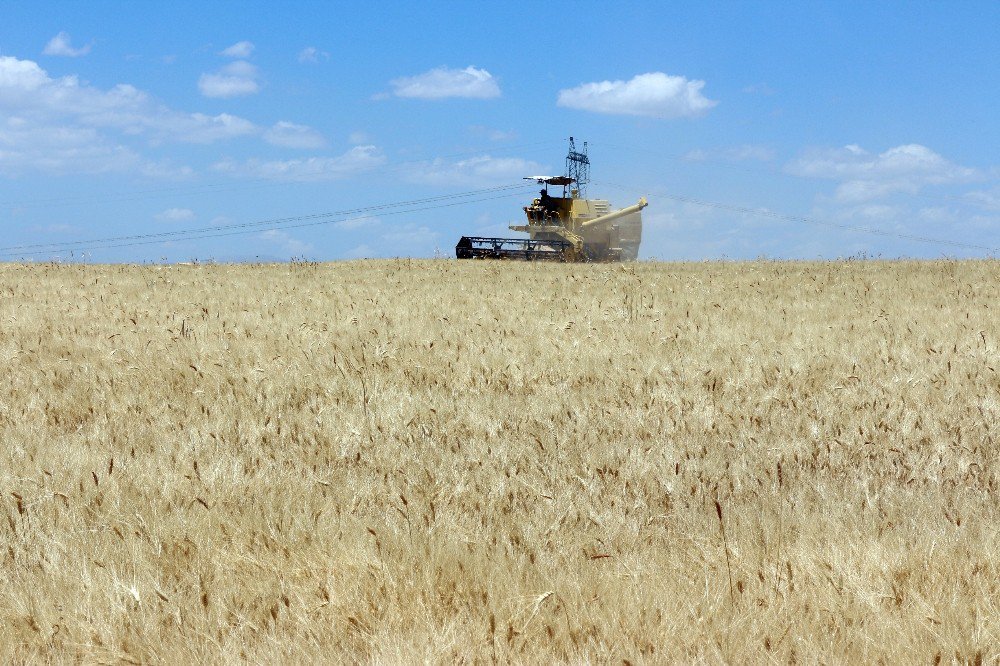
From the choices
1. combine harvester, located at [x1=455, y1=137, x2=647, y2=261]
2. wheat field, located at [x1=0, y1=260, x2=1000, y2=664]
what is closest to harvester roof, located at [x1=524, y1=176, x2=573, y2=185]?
combine harvester, located at [x1=455, y1=137, x2=647, y2=261]

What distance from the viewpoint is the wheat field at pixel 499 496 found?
3.35 meters

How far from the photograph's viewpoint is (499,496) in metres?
4.98

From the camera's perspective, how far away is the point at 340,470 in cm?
564

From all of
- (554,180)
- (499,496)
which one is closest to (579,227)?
(554,180)

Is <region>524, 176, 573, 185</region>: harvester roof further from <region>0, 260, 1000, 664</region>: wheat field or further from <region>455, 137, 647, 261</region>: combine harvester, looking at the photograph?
<region>0, 260, 1000, 664</region>: wheat field

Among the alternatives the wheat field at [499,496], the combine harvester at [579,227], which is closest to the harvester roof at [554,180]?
the combine harvester at [579,227]

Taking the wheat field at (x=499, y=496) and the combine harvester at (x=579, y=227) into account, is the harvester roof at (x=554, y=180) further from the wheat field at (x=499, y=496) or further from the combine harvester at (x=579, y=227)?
the wheat field at (x=499, y=496)

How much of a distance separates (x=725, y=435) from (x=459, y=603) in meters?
3.77

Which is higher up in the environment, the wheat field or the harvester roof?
the harvester roof

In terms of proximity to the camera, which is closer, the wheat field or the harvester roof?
the wheat field

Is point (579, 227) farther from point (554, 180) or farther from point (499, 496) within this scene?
point (499, 496)

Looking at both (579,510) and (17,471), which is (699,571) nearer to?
(579,510)

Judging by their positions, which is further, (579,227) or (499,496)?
(579,227)

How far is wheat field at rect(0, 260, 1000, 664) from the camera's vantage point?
335 cm
